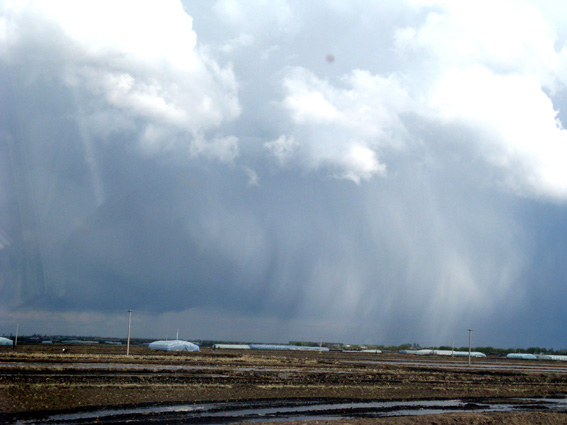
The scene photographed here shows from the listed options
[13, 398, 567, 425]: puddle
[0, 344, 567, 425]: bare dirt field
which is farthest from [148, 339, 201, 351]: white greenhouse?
[13, 398, 567, 425]: puddle

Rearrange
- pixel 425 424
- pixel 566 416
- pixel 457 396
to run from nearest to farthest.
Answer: pixel 425 424, pixel 566 416, pixel 457 396

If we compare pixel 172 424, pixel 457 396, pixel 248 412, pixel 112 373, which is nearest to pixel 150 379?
pixel 112 373

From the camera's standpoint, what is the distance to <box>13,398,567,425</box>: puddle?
2422cm

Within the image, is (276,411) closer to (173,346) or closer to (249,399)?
(249,399)

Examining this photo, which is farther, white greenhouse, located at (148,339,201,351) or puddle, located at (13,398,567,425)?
white greenhouse, located at (148,339,201,351)

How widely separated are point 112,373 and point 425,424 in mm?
31007

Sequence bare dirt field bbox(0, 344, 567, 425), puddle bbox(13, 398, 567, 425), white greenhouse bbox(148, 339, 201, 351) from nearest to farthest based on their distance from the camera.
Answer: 1. puddle bbox(13, 398, 567, 425)
2. bare dirt field bbox(0, 344, 567, 425)
3. white greenhouse bbox(148, 339, 201, 351)

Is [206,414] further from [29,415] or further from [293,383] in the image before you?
[293,383]

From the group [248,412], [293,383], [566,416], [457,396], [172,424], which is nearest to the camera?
[172,424]

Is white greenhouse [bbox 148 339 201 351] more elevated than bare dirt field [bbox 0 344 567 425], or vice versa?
bare dirt field [bbox 0 344 567 425]

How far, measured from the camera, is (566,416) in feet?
102

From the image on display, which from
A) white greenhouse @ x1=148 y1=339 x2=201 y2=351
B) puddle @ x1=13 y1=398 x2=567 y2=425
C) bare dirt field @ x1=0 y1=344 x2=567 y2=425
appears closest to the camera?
puddle @ x1=13 y1=398 x2=567 y2=425

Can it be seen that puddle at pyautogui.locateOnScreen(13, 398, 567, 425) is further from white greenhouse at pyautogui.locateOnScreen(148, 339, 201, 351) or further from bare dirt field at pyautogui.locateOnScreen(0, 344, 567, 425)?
white greenhouse at pyautogui.locateOnScreen(148, 339, 201, 351)

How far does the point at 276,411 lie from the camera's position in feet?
93.7
